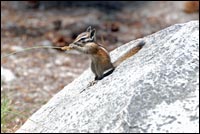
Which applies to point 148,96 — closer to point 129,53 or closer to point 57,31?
point 129,53

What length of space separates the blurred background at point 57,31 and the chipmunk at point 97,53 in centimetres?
180

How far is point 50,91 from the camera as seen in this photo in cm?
579

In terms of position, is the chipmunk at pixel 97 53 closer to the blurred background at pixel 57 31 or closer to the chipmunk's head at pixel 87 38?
the chipmunk's head at pixel 87 38

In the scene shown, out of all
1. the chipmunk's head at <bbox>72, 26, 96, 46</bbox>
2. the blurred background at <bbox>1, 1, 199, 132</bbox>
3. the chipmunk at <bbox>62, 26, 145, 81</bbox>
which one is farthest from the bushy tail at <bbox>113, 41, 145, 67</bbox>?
the blurred background at <bbox>1, 1, 199, 132</bbox>

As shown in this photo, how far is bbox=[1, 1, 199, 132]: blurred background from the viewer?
588 centimetres

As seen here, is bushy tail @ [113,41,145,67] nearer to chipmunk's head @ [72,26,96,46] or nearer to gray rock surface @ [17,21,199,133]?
gray rock surface @ [17,21,199,133]

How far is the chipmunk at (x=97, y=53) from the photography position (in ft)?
10.4

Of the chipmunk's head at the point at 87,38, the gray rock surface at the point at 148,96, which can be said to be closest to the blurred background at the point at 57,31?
the chipmunk's head at the point at 87,38

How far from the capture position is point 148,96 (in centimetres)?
247

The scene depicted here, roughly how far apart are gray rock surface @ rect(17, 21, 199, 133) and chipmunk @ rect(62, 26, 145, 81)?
126mm

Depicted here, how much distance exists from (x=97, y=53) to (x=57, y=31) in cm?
407

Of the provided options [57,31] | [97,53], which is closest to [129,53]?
[97,53]

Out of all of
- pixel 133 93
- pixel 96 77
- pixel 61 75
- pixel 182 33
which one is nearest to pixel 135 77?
pixel 133 93

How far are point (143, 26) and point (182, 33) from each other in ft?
16.2
